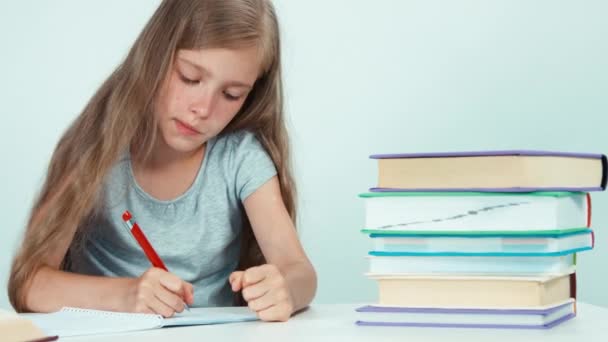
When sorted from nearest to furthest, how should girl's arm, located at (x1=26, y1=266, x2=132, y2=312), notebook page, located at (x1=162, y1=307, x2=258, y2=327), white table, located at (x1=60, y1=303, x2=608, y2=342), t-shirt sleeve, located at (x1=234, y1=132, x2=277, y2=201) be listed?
1. white table, located at (x1=60, y1=303, x2=608, y2=342)
2. notebook page, located at (x1=162, y1=307, x2=258, y2=327)
3. girl's arm, located at (x1=26, y1=266, x2=132, y2=312)
4. t-shirt sleeve, located at (x1=234, y1=132, x2=277, y2=201)

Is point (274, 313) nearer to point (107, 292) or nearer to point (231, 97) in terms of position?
point (107, 292)

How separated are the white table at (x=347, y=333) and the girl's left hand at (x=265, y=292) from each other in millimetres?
17

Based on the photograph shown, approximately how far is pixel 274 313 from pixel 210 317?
0.07 meters

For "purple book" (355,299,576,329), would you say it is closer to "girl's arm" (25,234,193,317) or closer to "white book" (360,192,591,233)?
"white book" (360,192,591,233)

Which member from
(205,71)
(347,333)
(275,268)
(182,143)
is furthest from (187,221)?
(347,333)

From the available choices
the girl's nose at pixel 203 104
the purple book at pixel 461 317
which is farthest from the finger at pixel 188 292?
the girl's nose at pixel 203 104

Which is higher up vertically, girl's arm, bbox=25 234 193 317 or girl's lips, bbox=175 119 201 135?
girl's lips, bbox=175 119 201 135

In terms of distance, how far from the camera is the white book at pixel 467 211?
3.16 feet

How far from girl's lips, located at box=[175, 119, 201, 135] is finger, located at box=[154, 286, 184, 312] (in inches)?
14.1

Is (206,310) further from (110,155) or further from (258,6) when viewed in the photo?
(258,6)

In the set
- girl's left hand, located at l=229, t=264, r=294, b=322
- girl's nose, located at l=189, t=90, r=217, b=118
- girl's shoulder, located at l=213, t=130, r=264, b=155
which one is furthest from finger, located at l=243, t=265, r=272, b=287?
girl's shoulder, located at l=213, t=130, r=264, b=155

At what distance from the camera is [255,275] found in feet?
3.81

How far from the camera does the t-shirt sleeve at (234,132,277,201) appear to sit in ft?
5.12

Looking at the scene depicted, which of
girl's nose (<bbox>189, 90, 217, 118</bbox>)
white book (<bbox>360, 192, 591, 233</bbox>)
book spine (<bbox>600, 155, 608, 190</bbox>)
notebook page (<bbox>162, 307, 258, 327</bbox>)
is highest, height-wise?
girl's nose (<bbox>189, 90, 217, 118</bbox>)
